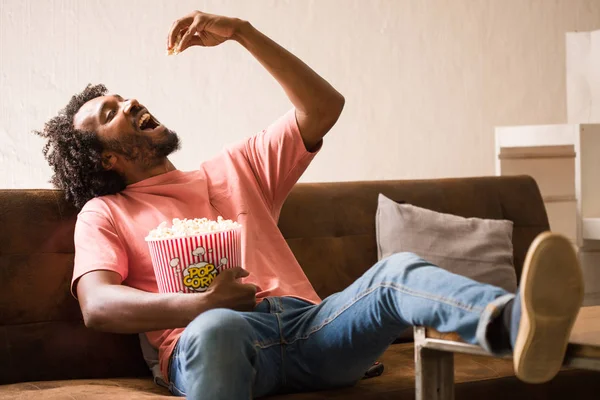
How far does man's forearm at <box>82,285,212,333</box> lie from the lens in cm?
166

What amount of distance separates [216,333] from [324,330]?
300 millimetres

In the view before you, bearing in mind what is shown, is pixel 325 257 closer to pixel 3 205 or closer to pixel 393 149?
pixel 3 205

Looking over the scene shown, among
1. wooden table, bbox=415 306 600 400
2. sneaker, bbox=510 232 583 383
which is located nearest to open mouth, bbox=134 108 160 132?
wooden table, bbox=415 306 600 400

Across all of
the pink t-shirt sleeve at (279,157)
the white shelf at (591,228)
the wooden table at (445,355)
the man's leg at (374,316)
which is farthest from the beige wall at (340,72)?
the wooden table at (445,355)

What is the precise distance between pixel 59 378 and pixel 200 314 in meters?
0.68

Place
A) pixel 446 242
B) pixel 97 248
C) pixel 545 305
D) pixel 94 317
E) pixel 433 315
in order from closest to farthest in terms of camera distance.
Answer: pixel 545 305
pixel 433 315
pixel 94 317
pixel 97 248
pixel 446 242

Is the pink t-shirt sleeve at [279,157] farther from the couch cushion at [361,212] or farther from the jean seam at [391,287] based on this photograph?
the jean seam at [391,287]

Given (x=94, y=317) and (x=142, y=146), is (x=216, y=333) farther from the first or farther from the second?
(x=142, y=146)

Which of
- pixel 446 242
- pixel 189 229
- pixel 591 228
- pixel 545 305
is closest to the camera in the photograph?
pixel 545 305

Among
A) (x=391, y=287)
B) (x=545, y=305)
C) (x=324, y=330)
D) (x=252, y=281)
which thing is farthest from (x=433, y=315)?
(x=252, y=281)

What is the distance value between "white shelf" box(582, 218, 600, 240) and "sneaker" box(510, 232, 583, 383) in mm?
1815

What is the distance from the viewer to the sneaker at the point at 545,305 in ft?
3.84

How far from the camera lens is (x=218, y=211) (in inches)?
82.3

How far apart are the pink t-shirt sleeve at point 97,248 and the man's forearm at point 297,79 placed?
0.57 m
